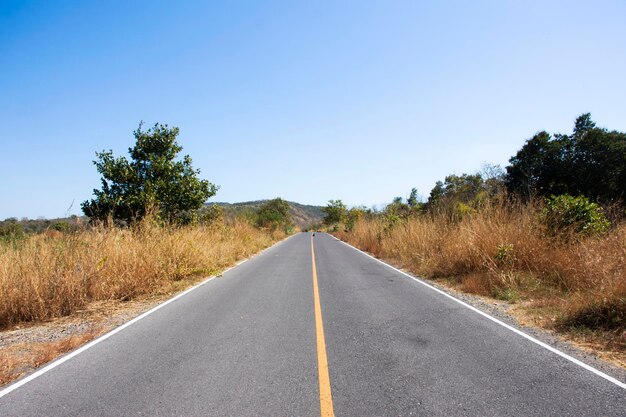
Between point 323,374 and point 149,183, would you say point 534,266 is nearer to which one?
point 323,374

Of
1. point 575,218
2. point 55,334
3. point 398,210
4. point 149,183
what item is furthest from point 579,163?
point 55,334

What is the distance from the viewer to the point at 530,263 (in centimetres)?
1000

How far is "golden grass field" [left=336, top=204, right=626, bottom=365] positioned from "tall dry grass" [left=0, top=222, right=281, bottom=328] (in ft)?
28.1

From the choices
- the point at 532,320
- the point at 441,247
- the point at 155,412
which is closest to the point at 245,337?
the point at 155,412

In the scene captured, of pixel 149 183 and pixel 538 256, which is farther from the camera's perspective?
pixel 149 183

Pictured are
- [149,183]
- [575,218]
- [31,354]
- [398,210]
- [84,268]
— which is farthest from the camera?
[398,210]

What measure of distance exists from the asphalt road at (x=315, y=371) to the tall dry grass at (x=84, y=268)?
221 cm

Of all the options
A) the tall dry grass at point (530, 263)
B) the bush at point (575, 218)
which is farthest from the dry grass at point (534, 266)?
the bush at point (575, 218)

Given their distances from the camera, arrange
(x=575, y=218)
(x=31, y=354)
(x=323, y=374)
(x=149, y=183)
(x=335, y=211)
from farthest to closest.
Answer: (x=335, y=211), (x=149, y=183), (x=575, y=218), (x=31, y=354), (x=323, y=374)

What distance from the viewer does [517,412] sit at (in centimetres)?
342

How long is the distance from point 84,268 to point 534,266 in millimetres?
11078

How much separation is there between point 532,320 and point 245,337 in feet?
17.3

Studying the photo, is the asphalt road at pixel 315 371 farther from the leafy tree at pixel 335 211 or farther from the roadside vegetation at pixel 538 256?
the leafy tree at pixel 335 211

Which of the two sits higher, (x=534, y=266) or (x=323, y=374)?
(x=534, y=266)
